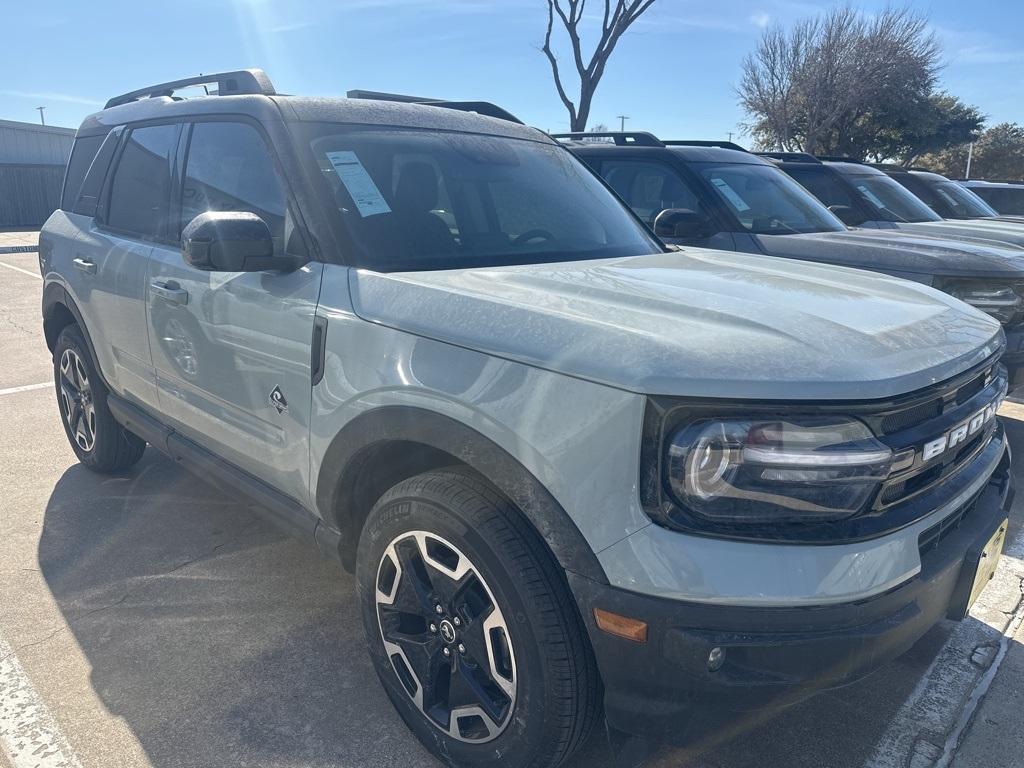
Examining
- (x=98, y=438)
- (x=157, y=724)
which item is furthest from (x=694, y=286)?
(x=98, y=438)

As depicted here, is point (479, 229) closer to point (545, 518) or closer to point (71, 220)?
point (545, 518)

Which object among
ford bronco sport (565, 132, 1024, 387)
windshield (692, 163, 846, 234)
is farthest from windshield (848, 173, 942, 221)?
windshield (692, 163, 846, 234)

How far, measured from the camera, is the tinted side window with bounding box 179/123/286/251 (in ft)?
9.02

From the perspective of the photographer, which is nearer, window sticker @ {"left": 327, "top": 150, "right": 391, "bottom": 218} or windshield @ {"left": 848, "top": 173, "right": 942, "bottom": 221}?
window sticker @ {"left": 327, "top": 150, "right": 391, "bottom": 218}

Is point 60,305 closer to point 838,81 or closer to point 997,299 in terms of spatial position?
point 997,299

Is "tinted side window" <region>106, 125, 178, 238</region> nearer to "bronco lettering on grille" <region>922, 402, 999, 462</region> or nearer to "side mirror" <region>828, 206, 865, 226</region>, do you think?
"bronco lettering on grille" <region>922, 402, 999, 462</region>

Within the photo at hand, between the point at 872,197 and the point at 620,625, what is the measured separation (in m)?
7.92

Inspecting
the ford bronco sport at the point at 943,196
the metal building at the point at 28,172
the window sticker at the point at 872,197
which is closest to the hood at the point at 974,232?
the window sticker at the point at 872,197

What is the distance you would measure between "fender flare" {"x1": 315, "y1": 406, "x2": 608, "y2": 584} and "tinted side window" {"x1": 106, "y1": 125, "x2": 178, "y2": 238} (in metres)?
1.58

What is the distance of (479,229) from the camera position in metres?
2.85

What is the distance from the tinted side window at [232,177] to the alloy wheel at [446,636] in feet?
3.75

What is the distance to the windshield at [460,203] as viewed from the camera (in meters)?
2.59

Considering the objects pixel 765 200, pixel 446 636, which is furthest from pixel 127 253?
pixel 765 200

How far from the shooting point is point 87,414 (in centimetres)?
430
